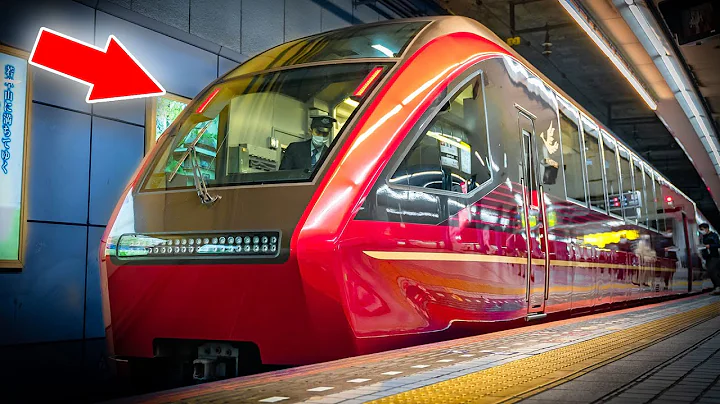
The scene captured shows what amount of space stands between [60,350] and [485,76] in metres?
5.36

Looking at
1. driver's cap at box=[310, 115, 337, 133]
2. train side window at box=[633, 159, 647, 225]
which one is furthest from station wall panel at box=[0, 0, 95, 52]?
train side window at box=[633, 159, 647, 225]

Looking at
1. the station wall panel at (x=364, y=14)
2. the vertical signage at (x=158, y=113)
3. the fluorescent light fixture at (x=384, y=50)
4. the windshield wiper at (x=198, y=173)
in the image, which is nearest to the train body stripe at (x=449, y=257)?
the windshield wiper at (x=198, y=173)

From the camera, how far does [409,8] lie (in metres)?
13.8

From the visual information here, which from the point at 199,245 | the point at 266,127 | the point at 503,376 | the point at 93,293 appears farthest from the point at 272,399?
the point at 93,293

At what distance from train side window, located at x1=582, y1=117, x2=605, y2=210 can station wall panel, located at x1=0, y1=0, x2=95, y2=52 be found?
618 cm

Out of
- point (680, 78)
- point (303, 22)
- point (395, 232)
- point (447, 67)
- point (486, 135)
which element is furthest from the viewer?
point (680, 78)

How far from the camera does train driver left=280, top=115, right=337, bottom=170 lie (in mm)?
4887

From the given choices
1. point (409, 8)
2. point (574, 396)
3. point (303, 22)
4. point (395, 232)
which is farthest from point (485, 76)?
point (409, 8)

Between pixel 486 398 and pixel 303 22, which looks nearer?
pixel 486 398

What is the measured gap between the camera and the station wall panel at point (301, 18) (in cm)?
1156

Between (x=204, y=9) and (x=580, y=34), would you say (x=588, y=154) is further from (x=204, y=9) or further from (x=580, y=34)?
(x=580, y=34)

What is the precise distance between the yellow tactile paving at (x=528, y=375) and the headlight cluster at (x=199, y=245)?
148 centimetres

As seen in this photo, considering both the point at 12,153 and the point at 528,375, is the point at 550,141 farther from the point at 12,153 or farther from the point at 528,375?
the point at 12,153

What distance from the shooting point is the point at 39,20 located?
27.3 feet
